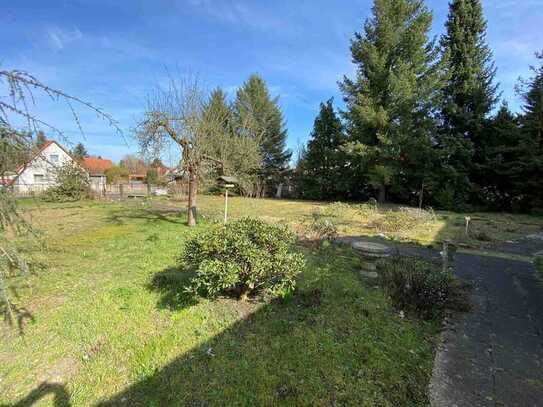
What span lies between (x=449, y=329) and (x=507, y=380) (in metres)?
0.77

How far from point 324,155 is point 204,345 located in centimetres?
1882

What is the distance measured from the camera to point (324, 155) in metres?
20.4

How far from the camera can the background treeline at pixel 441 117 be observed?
14685mm

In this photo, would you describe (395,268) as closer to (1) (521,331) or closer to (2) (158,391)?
(1) (521,331)

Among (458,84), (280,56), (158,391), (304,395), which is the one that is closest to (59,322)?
(158,391)

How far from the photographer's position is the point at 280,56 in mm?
10836

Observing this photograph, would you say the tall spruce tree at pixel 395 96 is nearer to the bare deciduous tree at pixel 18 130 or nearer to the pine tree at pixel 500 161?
the pine tree at pixel 500 161

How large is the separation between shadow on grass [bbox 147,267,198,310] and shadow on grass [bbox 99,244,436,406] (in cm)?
5

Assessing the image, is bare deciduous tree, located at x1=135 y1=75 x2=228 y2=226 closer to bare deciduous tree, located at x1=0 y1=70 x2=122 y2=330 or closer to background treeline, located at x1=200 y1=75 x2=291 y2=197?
bare deciduous tree, located at x1=0 y1=70 x2=122 y2=330

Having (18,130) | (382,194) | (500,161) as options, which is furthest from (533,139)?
(18,130)

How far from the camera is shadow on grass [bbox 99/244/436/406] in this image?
2.11 metres

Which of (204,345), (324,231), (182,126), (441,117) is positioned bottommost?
(204,345)

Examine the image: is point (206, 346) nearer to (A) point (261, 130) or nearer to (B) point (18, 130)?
(B) point (18, 130)

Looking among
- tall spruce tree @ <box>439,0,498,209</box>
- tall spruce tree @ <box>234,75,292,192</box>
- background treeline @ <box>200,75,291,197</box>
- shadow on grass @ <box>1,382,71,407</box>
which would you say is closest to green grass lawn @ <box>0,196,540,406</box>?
shadow on grass @ <box>1,382,71,407</box>
